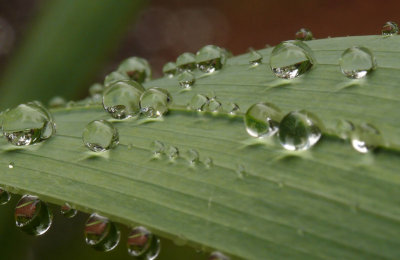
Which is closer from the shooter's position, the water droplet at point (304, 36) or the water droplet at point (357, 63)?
the water droplet at point (357, 63)

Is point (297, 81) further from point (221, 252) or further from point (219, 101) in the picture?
point (221, 252)

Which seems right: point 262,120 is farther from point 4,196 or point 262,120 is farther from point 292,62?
point 4,196

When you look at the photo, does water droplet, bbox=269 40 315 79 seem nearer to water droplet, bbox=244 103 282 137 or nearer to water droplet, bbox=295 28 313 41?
water droplet, bbox=244 103 282 137

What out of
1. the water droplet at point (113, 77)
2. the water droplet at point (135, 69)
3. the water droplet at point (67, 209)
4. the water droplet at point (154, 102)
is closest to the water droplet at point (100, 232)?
the water droplet at point (67, 209)

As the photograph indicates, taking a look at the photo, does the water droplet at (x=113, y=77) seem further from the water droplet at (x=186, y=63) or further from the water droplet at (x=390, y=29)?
the water droplet at (x=390, y=29)

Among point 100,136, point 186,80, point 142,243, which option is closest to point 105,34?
point 186,80
